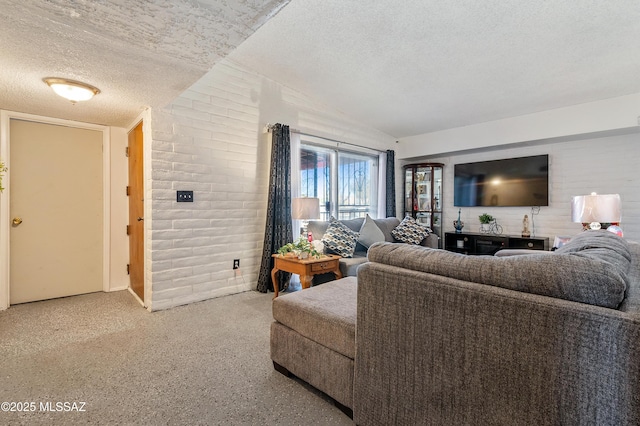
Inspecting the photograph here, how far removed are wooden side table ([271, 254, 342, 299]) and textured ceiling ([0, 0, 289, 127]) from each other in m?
1.81

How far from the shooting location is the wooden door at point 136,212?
122 inches

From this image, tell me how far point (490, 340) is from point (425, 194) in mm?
4607

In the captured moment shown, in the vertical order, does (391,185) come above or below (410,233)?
above

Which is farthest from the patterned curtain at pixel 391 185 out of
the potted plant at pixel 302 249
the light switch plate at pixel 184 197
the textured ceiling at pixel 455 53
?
the light switch plate at pixel 184 197

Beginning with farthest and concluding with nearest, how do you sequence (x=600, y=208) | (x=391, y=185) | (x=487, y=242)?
(x=391, y=185)
(x=487, y=242)
(x=600, y=208)

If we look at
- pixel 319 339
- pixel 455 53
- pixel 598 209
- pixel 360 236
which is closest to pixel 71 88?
pixel 319 339

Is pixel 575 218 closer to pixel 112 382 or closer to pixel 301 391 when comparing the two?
pixel 301 391

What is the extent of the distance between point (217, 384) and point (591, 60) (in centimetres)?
417

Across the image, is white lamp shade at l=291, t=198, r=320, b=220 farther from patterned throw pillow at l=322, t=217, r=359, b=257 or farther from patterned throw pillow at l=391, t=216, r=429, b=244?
patterned throw pillow at l=391, t=216, r=429, b=244

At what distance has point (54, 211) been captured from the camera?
3.21 metres

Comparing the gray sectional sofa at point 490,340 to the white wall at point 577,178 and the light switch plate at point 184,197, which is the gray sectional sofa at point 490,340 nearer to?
the light switch plate at point 184,197

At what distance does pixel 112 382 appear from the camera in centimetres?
174

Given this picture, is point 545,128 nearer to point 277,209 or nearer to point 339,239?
point 339,239

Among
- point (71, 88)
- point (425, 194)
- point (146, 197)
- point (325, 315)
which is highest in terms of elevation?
point (71, 88)
